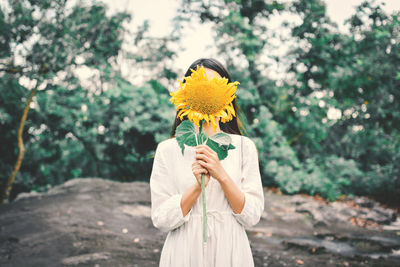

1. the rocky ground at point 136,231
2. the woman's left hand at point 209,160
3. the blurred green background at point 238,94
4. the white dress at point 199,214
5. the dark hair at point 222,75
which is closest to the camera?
the woman's left hand at point 209,160

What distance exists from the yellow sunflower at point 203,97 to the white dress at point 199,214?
1.07ft

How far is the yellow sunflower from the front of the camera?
163 centimetres

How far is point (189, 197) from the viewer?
1713 mm

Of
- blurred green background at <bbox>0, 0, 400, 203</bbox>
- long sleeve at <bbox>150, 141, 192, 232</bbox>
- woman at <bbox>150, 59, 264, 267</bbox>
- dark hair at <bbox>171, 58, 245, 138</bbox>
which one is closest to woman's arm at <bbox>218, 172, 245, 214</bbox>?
woman at <bbox>150, 59, 264, 267</bbox>

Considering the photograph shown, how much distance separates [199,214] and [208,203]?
0.08m

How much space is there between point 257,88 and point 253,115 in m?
0.99

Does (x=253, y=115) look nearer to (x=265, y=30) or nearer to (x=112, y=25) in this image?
(x=265, y=30)

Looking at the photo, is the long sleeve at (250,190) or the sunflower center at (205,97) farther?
the long sleeve at (250,190)

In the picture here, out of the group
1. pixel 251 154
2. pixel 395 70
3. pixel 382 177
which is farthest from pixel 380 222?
pixel 251 154

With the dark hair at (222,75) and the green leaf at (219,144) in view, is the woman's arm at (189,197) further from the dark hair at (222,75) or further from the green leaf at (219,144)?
the dark hair at (222,75)

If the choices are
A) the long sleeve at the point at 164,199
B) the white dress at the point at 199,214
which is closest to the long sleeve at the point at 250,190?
the white dress at the point at 199,214

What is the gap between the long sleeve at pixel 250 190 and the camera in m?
1.76

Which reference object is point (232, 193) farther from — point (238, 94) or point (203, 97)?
point (238, 94)

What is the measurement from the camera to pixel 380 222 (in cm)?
837
